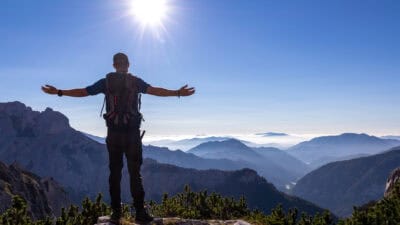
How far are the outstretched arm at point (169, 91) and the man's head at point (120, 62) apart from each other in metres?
1.14

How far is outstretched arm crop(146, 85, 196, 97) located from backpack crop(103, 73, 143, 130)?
Answer: 1.83 ft

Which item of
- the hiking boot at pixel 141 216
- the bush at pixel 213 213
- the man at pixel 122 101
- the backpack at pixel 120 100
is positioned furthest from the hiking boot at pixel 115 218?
the backpack at pixel 120 100

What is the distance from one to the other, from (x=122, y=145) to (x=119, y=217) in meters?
2.83

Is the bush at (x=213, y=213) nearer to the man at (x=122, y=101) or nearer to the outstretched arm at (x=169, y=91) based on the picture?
the man at (x=122, y=101)

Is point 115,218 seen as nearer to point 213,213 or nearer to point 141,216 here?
point 141,216

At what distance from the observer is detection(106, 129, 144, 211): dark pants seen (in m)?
14.0

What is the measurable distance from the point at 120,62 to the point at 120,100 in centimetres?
134

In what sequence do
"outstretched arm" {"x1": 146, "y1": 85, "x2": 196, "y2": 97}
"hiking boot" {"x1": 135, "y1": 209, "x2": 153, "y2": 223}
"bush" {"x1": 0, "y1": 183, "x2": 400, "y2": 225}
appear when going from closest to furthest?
"outstretched arm" {"x1": 146, "y1": 85, "x2": 196, "y2": 97} < "hiking boot" {"x1": 135, "y1": 209, "x2": 153, "y2": 223} < "bush" {"x1": 0, "y1": 183, "x2": 400, "y2": 225}

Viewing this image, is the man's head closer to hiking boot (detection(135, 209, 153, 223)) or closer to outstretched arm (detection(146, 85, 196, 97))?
outstretched arm (detection(146, 85, 196, 97))

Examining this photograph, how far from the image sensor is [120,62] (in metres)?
14.0

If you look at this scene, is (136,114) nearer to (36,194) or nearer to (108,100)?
(108,100)

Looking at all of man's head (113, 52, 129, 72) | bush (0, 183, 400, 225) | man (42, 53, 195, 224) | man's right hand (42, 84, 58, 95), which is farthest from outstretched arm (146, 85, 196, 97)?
bush (0, 183, 400, 225)

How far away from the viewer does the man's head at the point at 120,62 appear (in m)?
14.0

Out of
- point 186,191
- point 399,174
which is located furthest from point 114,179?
point 399,174
